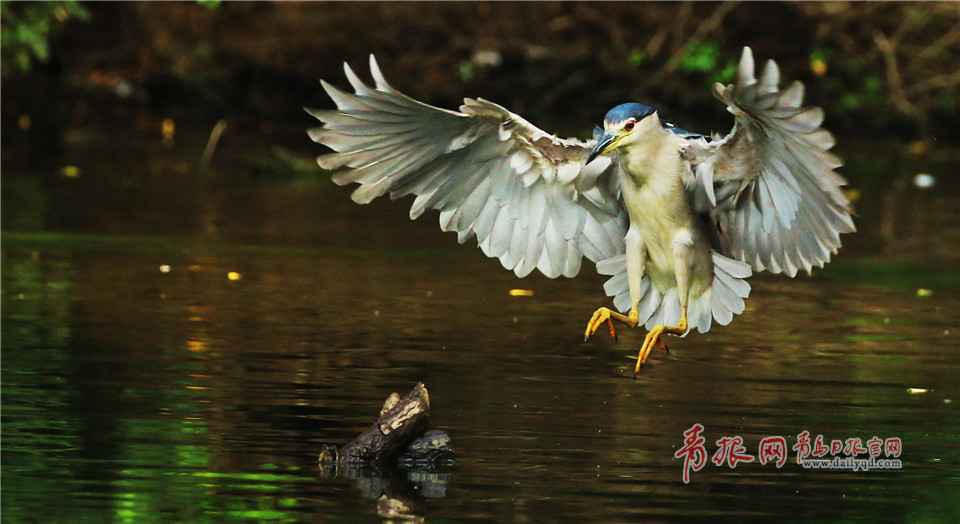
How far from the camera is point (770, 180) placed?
Answer: 7816 mm

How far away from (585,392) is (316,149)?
617 inches

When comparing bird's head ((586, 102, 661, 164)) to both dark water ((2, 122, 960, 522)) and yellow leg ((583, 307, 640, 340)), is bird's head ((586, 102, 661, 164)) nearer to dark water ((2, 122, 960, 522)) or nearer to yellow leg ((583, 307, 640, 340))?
yellow leg ((583, 307, 640, 340))

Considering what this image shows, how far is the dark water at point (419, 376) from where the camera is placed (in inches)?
272

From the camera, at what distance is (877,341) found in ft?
36.6

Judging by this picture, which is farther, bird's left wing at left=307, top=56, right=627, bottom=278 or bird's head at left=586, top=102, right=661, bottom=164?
bird's left wing at left=307, top=56, right=627, bottom=278

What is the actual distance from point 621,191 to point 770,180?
2.38 feet

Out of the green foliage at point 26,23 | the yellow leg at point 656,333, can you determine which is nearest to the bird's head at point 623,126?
the yellow leg at point 656,333

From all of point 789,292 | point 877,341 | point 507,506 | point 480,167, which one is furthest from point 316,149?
point 507,506

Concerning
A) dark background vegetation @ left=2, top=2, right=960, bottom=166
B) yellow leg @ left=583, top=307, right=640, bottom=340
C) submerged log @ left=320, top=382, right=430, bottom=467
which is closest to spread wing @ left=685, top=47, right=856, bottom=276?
yellow leg @ left=583, top=307, right=640, bottom=340

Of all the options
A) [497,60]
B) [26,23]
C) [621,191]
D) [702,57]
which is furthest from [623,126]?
[497,60]

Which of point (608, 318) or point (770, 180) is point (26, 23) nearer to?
point (608, 318)

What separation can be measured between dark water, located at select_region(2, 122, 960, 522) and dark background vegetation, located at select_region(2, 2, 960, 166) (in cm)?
882

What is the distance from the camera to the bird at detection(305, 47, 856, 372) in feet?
25.3

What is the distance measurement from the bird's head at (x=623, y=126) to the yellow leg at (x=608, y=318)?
66 cm
